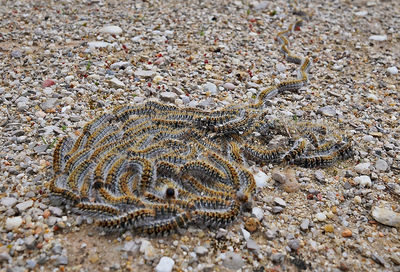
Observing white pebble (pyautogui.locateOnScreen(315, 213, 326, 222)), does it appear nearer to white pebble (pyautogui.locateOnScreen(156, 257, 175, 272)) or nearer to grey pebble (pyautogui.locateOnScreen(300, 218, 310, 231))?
grey pebble (pyautogui.locateOnScreen(300, 218, 310, 231))

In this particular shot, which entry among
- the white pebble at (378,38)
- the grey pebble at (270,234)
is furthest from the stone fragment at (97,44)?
the white pebble at (378,38)

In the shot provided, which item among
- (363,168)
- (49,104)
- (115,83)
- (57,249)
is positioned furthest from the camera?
(115,83)

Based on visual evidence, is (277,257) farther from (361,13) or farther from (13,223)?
(361,13)

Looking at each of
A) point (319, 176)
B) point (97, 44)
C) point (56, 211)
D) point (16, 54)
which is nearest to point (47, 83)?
point (16, 54)

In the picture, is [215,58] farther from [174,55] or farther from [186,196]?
[186,196]

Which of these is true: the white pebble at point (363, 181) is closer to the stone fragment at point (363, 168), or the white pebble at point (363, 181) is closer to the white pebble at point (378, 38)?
the stone fragment at point (363, 168)

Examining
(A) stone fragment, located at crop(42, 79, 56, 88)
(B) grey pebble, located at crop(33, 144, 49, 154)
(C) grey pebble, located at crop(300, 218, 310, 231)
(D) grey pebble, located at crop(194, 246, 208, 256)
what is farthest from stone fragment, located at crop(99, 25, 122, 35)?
(C) grey pebble, located at crop(300, 218, 310, 231)

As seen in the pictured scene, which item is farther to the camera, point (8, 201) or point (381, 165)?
point (381, 165)
